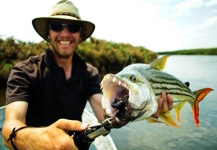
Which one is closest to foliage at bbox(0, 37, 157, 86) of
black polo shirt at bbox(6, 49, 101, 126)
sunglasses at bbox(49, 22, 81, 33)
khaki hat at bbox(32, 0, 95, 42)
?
khaki hat at bbox(32, 0, 95, 42)

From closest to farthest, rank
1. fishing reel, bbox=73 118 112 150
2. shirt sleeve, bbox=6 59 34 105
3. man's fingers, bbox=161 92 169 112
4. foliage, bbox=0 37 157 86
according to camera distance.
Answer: fishing reel, bbox=73 118 112 150 → man's fingers, bbox=161 92 169 112 → shirt sleeve, bbox=6 59 34 105 → foliage, bbox=0 37 157 86

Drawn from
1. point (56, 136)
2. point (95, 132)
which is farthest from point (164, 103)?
point (56, 136)

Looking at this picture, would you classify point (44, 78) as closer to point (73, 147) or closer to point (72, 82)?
point (72, 82)

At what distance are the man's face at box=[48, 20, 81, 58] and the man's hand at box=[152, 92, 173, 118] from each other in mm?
1661

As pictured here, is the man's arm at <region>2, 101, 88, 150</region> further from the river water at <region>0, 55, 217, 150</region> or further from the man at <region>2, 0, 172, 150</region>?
the river water at <region>0, 55, 217, 150</region>

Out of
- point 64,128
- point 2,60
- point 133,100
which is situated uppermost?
point 133,100

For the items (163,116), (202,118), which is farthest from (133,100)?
(202,118)

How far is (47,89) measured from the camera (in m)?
3.03

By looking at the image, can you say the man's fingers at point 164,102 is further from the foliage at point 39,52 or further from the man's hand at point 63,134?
the foliage at point 39,52

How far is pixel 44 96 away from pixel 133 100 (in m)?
1.91

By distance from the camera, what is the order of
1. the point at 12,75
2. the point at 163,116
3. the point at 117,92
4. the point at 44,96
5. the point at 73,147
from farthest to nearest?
the point at 44,96 < the point at 12,75 < the point at 163,116 < the point at 117,92 < the point at 73,147

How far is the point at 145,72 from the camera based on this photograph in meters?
1.84

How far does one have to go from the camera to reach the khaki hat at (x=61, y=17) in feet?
10.8

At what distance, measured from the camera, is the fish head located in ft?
4.39
